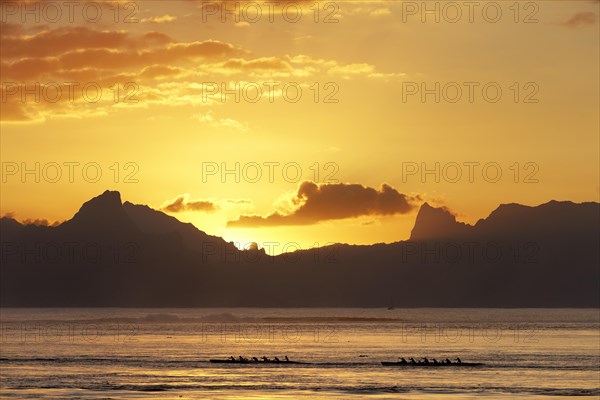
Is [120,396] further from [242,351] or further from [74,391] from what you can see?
[242,351]

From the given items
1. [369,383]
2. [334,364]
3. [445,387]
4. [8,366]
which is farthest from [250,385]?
[8,366]

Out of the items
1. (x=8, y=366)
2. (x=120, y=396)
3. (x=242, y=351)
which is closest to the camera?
A: (x=120, y=396)

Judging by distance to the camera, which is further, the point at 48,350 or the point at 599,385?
the point at 48,350

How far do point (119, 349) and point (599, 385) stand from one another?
10546cm

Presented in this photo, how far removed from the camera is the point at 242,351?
197 m

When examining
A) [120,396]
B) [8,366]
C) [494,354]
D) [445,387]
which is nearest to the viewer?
[120,396]

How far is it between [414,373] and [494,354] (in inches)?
1930

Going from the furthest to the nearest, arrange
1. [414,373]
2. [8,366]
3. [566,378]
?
[8,366] → [414,373] → [566,378]

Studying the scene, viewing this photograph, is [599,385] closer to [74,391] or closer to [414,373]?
[414,373]

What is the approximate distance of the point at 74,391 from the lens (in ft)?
360

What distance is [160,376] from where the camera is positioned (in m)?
130

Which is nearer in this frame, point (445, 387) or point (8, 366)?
point (445, 387)

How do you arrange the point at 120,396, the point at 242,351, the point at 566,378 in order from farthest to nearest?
the point at 242,351 → the point at 566,378 → the point at 120,396

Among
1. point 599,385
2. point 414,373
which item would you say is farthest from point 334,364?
point 599,385
